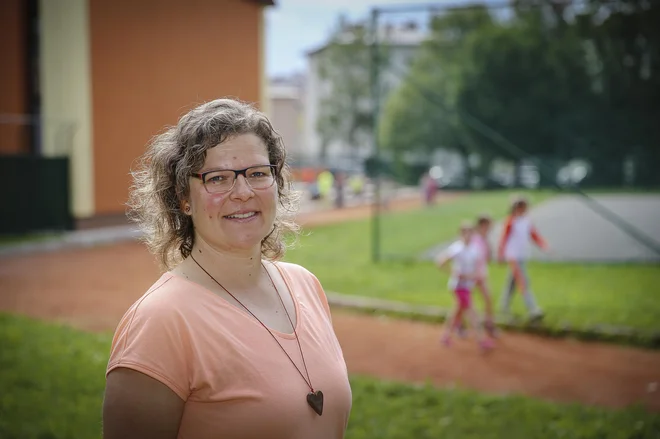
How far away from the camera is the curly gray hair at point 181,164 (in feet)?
6.25

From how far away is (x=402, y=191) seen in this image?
50.0 ft

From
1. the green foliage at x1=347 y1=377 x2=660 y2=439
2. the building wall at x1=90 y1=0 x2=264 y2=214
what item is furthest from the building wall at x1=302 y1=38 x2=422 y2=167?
the green foliage at x1=347 y1=377 x2=660 y2=439

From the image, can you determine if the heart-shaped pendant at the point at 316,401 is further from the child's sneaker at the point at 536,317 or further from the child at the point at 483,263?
the child's sneaker at the point at 536,317

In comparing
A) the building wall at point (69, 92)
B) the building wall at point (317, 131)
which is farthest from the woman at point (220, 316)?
the building wall at point (317, 131)

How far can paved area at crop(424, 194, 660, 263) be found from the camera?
11.6 meters

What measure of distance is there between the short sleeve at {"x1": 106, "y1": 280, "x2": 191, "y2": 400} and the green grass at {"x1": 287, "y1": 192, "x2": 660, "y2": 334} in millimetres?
5449

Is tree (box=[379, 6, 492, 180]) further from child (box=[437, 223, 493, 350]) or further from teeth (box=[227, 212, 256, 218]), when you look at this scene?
teeth (box=[227, 212, 256, 218])

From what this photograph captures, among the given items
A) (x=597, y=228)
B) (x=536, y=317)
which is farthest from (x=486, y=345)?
(x=597, y=228)

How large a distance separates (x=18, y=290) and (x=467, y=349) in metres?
6.92

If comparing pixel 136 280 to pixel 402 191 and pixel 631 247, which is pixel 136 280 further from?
pixel 631 247

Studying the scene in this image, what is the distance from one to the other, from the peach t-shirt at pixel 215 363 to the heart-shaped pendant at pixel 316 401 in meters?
0.01

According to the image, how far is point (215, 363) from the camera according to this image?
1735mm

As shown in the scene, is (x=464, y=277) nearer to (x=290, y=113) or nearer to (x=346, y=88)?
(x=346, y=88)

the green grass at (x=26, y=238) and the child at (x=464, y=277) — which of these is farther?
the green grass at (x=26, y=238)
